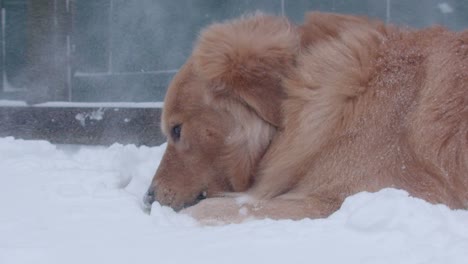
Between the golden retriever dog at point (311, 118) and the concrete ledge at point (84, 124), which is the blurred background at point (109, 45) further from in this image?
the golden retriever dog at point (311, 118)

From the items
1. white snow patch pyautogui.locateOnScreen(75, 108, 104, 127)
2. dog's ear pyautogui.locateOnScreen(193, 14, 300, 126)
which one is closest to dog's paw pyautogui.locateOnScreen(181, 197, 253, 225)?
dog's ear pyautogui.locateOnScreen(193, 14, 300, 126)

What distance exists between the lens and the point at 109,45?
586 cm

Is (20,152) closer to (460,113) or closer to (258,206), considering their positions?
(258,206)

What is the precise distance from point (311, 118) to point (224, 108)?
0.36m

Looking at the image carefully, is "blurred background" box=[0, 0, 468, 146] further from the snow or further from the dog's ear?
the snow

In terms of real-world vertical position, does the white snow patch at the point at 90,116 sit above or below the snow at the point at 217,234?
below

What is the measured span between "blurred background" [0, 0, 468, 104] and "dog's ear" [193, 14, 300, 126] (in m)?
2.42

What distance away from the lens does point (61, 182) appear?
295 centimetres

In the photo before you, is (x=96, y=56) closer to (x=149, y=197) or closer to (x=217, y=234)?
(x=149, y=197)

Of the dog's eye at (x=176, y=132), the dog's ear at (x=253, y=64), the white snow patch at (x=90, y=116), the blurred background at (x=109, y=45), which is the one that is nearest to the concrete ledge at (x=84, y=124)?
the white snow patch at (x=90, y=116)

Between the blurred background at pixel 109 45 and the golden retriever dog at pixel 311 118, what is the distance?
7.96 ft

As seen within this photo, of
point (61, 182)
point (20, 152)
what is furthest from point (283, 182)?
point (20, 152)

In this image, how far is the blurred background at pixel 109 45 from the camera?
5504 mm

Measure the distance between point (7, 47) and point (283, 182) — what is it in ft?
13.9
